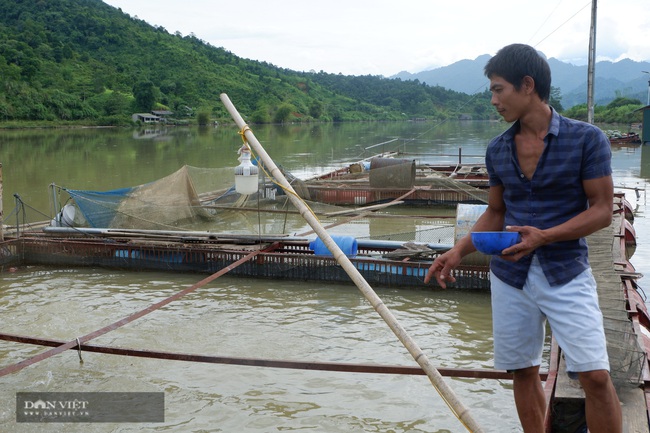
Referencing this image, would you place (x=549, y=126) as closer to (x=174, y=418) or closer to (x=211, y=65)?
(x=174, y=418)

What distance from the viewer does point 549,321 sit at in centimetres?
223

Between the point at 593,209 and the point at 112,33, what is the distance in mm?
99353

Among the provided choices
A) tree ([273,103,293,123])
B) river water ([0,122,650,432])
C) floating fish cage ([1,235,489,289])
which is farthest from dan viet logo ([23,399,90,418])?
tree ([273,103,293,123])

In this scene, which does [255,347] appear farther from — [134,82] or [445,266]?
[134,82]

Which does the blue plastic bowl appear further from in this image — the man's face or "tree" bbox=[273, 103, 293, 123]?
"tree" bbox=[273, 103, 293, 123]

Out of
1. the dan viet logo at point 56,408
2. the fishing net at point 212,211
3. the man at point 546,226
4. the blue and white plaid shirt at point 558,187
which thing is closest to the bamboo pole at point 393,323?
the man at point 546,226

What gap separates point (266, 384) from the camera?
4996 millimetres

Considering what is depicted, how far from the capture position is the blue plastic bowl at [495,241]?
2.16 meters

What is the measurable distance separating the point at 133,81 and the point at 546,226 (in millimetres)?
84635

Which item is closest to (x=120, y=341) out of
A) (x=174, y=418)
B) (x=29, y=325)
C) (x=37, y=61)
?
(x=29, y=325)

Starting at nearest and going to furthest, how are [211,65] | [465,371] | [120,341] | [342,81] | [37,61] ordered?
[465,371]
[120,341]
[37,61]
[211,65]
[342,81]

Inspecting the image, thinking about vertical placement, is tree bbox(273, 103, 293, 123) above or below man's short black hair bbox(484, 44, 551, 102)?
above

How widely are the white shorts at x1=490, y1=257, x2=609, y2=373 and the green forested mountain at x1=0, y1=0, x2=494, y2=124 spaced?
168ft

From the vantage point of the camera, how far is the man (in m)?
2.12
